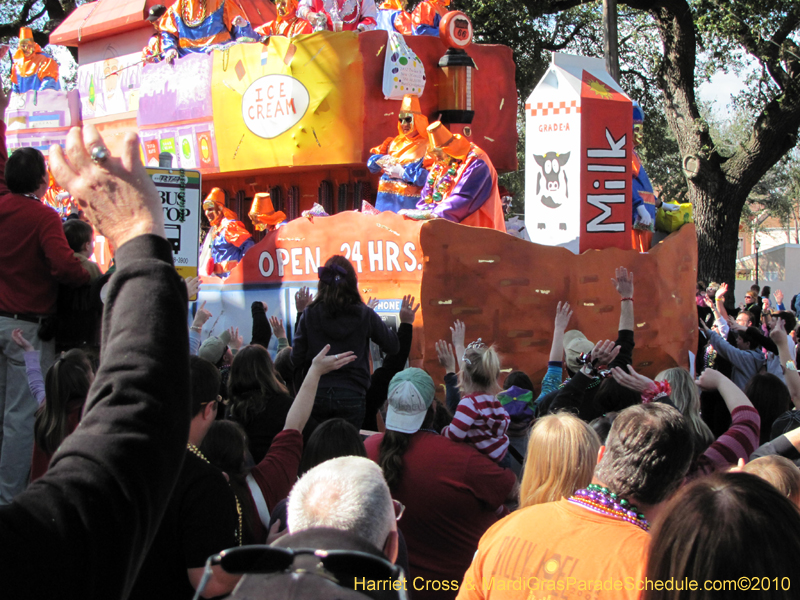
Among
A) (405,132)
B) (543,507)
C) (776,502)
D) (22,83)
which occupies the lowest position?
(543,507)

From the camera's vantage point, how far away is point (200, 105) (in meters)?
10.4

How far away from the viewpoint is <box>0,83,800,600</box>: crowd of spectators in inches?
40.3

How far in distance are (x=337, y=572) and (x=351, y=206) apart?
29.9ft

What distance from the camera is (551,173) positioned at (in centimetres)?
767

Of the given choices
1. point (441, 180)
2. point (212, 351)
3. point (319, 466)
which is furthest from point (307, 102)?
point (319, 466)

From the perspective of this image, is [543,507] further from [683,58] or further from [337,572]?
[683,58]

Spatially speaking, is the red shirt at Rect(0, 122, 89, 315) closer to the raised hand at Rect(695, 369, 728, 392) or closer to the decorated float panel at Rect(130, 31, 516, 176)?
the raised hand at Rect(695, 369, 728, 392)

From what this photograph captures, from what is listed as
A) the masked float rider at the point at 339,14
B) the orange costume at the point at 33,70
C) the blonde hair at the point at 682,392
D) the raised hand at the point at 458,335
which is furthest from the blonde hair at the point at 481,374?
the orange costume at the point at 33,70

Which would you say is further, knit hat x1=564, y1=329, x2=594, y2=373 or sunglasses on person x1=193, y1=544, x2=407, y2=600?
knit hat x1=564, y1=329, x2=594, y2=373

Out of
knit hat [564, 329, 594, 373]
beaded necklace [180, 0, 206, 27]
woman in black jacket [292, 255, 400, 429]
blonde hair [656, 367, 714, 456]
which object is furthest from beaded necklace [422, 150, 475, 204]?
beaded necklace [180, 0, 206, 27]

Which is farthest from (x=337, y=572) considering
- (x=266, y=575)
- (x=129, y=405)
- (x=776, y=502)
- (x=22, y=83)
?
(x=22, y=83)

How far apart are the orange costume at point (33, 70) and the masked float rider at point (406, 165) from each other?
304 inches

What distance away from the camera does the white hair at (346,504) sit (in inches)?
57.2

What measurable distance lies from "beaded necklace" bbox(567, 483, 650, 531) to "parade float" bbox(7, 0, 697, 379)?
345 centimetres
